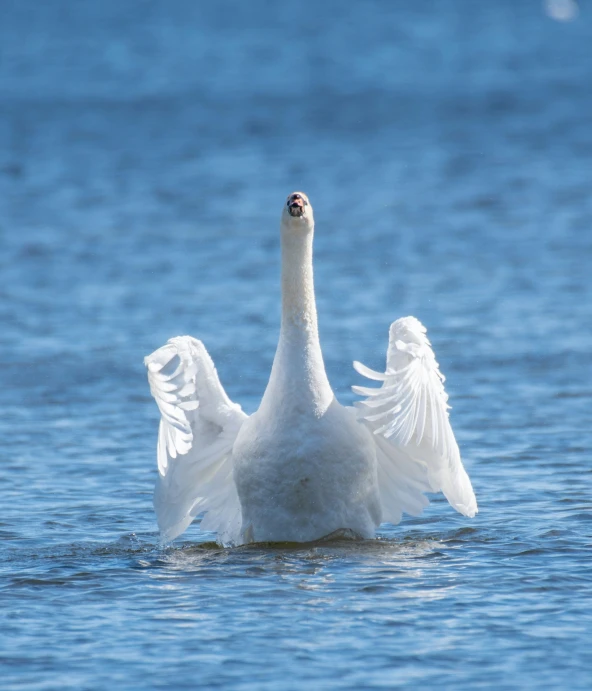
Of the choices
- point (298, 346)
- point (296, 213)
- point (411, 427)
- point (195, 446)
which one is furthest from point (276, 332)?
point (411, 427)

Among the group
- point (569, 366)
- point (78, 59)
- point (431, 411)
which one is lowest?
point (431, 411)

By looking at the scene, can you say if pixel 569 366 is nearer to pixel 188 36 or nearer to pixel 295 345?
pixel 295 345

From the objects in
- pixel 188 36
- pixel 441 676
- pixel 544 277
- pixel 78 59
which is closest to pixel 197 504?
pixel 441 676

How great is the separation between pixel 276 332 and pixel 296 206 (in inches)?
294

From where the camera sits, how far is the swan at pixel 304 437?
10078mm

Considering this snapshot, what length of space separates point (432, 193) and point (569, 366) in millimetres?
12103

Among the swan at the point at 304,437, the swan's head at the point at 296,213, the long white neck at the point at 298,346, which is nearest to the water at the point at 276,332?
the swan at the point at 304,437

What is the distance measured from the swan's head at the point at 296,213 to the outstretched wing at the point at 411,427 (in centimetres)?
99

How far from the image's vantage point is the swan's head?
10.6 metres

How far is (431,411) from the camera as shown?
9977mm

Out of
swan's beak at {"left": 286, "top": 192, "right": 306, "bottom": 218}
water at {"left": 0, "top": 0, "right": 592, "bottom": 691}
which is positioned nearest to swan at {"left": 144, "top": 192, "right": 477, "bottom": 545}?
swan's beak at {"left": 286, "top": 192, "right": 306, "bottom": 218}

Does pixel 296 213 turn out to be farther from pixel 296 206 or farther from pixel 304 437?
pixel 304 437

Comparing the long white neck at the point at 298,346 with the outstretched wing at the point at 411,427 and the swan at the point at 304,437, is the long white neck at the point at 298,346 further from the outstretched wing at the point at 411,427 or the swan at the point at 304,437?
the outstretched wing at the point at 411,427

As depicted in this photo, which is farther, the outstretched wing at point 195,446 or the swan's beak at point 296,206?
the swan's beak at point 296,206
